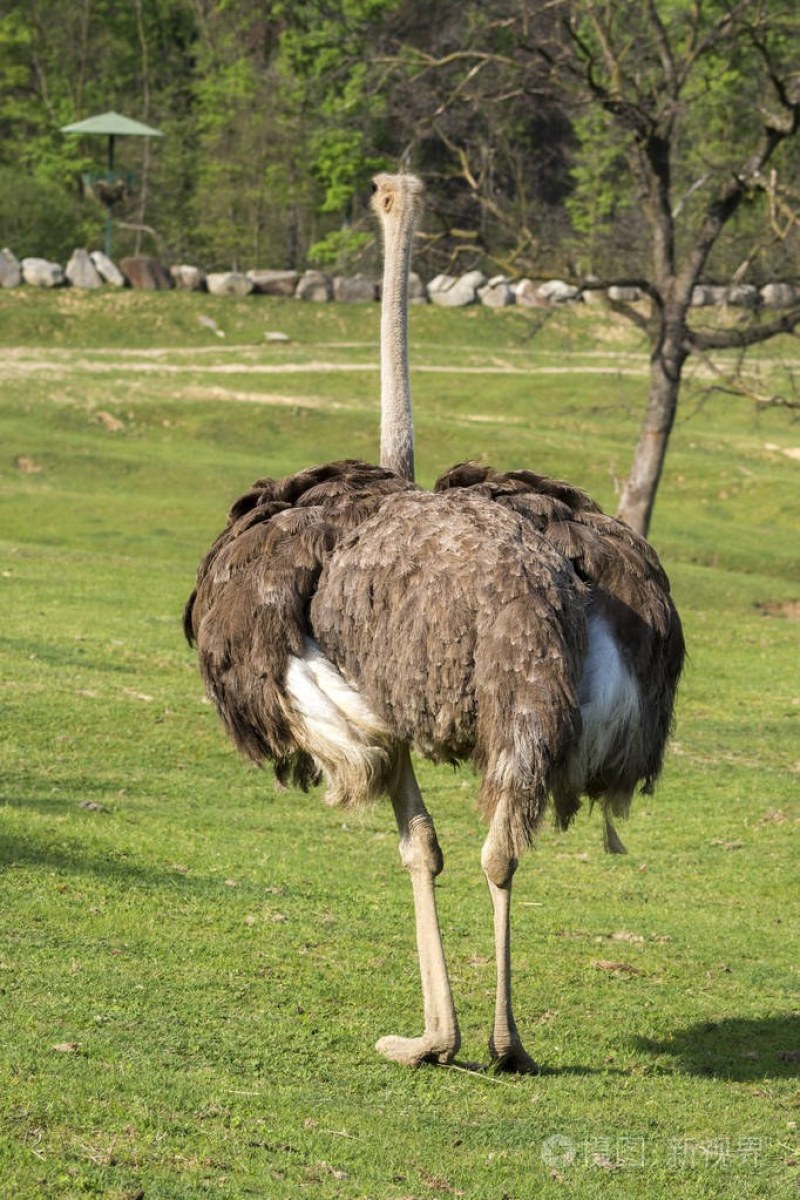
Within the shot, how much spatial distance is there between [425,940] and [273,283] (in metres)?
38.8

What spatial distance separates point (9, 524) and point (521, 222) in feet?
25.8

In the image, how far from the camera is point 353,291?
43.9 meters

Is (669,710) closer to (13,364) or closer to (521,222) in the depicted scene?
(521,222)

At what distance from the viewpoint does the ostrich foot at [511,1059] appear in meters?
6.19

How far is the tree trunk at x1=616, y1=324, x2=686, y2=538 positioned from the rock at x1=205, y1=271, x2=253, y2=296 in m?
24.6

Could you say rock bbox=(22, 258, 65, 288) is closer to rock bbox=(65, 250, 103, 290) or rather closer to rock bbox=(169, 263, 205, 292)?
rock bbox=(65, 250, 103, 290)

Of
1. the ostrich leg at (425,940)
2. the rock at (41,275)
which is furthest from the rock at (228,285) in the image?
the ostrich leg at (425,940)

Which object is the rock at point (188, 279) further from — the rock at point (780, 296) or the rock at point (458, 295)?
the rock at point (780, 296)

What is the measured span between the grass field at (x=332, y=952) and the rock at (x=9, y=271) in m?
21.2

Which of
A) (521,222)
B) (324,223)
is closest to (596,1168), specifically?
(521,222)

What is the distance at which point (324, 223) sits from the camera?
176ft

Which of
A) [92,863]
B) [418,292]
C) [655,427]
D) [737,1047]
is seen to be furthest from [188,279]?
[737,1047]

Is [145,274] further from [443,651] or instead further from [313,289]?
[443,651]

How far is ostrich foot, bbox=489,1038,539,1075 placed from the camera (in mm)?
6191
